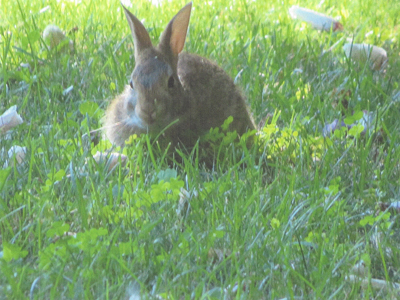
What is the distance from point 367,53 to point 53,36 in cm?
213

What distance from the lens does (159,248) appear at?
224 centimetres

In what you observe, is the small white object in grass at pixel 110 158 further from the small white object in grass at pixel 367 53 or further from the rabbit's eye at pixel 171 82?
the small white object in grass at pixel 367 53

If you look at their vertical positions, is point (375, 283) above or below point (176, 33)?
below

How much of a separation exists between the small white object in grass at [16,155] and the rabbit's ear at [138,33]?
2.81ft

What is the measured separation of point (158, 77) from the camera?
3240 millimetres

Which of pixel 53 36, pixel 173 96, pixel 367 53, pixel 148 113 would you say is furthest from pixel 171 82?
pixel 367 53

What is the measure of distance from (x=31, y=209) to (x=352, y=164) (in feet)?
Result: 4.84

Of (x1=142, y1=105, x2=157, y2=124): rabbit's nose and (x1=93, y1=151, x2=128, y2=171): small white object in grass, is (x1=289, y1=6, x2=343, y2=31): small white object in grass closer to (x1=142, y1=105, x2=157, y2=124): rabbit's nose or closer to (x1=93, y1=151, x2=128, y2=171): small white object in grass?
(x1=142, y1=105, x2=157, y2=124): rabbit's nose

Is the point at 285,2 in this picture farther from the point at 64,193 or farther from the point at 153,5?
the point at 64,193

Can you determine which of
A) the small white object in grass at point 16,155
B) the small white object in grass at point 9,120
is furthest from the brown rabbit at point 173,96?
the small white object in grass at point 16,155

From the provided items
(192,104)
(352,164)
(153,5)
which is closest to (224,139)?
(192,104)

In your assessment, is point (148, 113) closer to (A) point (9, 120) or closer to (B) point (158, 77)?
(B) point (158, 77)

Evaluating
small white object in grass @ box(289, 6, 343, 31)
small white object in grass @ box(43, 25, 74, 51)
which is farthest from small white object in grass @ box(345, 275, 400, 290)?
small white object in grass @ box(289, 6, 343, 31)

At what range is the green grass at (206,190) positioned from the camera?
205cm
